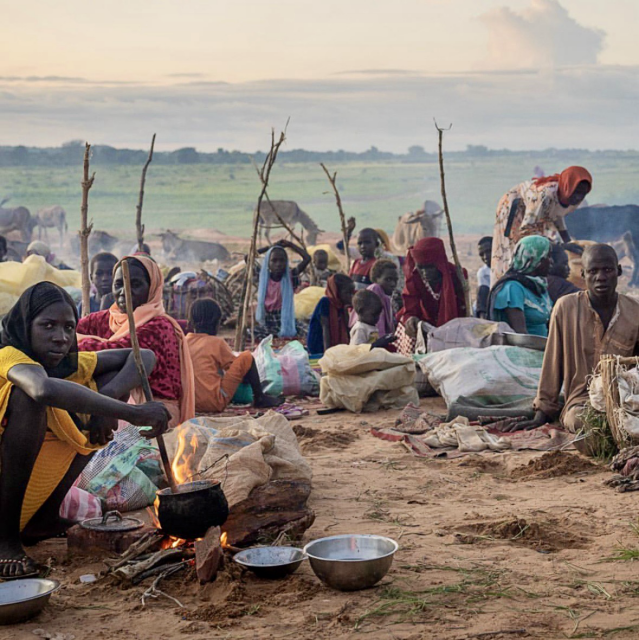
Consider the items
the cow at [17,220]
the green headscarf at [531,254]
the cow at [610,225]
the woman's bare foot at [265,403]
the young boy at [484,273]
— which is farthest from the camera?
the cow at [17,220]

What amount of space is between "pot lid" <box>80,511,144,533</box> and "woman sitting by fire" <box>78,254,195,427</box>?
1.33 meters

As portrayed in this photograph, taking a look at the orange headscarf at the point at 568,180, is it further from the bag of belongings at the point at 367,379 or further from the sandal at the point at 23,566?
the sandal at the point at 23,566

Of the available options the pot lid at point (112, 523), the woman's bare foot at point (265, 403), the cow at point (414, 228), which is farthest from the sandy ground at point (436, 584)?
the cow at point (414, 228)

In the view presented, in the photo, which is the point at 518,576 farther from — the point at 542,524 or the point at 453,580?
the point at 542,524

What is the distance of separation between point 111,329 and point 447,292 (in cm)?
330

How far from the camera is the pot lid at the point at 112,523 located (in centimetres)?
365

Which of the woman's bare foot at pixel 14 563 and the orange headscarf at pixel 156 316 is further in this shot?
the orange headscarf at pixel 156 316

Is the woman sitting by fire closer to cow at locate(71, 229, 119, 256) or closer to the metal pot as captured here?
the metal pot

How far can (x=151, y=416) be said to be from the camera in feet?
10.9

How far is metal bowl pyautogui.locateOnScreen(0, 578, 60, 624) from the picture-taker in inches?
114

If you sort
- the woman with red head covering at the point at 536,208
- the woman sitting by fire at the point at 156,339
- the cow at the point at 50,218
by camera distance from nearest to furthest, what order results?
the woman sitting by fire at the point at 156,339 → the woman with red head covering at the point at 536,208 → the cow at the point at 50,218

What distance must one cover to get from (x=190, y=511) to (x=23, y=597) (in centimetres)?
61

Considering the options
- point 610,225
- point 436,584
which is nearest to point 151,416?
point 436,584

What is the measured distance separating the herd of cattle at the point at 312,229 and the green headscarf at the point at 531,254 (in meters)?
4.85
